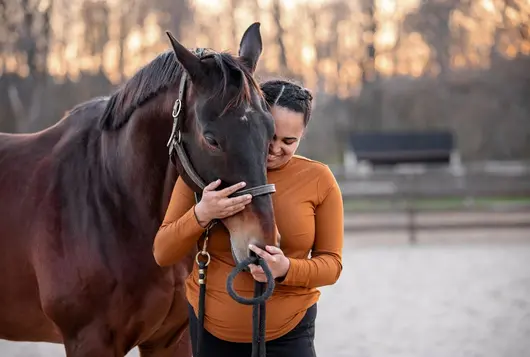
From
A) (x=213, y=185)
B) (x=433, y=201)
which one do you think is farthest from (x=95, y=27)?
(x=213, y=185)

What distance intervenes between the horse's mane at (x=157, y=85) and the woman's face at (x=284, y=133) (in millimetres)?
102

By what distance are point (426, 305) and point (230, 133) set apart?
5.96 meters

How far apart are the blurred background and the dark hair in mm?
107

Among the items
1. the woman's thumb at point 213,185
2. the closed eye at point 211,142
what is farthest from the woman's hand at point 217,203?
the closed eye at point 211,142

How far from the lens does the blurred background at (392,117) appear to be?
7129mm

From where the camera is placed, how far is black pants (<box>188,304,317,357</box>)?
2.15m

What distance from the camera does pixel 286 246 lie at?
2154mm

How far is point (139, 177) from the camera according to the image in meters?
2.64

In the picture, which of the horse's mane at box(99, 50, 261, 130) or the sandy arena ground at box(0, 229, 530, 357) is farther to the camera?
the sandy arena ground at box(0, 229, 530, 357)

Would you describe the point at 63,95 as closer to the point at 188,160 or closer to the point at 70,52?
the point at 70,52

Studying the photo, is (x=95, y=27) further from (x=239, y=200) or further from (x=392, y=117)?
(x=239, y=200)

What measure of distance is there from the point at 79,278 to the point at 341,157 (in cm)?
3078

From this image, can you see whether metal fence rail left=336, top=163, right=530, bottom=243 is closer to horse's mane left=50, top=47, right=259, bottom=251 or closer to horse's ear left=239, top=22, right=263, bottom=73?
horse's mane left=50, top=47, right=259, bottom=251

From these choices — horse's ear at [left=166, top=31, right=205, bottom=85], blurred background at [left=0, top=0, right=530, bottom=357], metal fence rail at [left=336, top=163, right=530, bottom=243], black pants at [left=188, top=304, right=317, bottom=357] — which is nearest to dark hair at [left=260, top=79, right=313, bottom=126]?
blurred background at [left=0, top=0, right=530, bottom=357]
